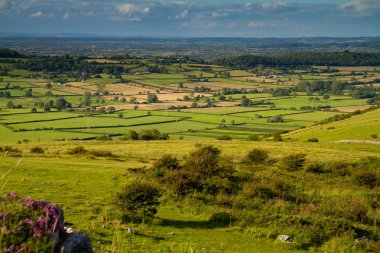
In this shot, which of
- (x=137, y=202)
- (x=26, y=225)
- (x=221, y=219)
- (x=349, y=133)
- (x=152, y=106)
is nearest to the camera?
(x=26, y=225)

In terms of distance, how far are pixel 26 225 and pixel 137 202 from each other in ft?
46.1

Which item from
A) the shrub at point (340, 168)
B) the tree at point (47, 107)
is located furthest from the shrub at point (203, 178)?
the tree at point (47, 107)

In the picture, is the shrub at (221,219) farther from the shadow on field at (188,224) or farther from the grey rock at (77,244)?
the grey rock at (77,244)

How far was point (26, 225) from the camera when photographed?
8344 mm

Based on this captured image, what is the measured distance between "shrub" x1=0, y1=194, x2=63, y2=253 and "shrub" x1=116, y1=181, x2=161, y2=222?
12.9 metres

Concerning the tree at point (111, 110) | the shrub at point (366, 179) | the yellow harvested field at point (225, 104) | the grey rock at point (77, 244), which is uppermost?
the grey rock at point (77, 244)

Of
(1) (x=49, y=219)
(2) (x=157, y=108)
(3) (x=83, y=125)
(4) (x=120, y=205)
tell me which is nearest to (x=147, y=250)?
(4) (x=120, y=205)

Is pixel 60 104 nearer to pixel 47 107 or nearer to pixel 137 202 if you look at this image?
pixel 47 107

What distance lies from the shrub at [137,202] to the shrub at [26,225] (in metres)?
12.9

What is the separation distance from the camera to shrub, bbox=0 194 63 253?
8.08 meters

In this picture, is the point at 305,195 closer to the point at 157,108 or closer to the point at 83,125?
the point at 83,125

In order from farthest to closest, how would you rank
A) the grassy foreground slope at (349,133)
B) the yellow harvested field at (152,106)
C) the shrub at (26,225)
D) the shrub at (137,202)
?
1. the yellow harvested field at (152,106)
2. the grassy foreground slope at (349,133)
3. the shrub at (137,202)
4. the shrub at (26,225)

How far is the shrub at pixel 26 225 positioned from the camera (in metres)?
8.08

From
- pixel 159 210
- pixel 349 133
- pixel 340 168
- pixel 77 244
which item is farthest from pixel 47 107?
pixel 77 244
